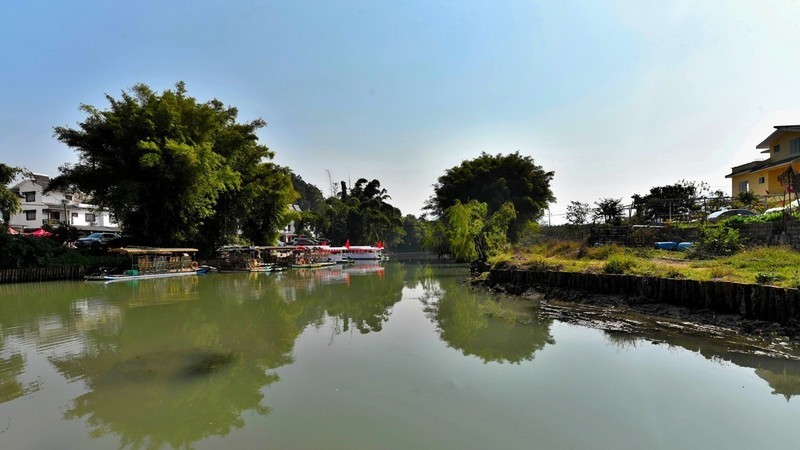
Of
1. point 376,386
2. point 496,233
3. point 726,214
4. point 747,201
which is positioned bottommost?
point 376,386

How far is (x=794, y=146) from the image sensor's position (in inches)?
936

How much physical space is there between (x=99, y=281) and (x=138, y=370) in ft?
59.2

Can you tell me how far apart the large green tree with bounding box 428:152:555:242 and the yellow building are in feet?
50.2

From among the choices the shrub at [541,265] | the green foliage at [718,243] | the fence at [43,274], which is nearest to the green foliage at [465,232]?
the shrub at [541,265]

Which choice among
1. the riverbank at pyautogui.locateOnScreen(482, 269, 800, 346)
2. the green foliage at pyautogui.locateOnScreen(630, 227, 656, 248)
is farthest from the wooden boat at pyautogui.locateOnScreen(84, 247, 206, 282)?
the green foliage at pyautogui.locateOnScreen(630, 227, 656, 248)

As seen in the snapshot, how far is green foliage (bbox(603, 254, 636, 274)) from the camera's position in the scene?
1385 cm

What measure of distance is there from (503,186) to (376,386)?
33913mm

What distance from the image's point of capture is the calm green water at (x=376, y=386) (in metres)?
4.76

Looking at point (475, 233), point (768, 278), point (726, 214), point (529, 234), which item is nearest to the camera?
point (768, 278)

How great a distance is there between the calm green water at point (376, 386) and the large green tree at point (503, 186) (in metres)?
27.7

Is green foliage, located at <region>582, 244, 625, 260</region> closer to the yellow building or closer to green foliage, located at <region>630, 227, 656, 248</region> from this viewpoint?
green foliage, located at <region>630, 227, 656, 248</region>

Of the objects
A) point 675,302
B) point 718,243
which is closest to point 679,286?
point 675,302

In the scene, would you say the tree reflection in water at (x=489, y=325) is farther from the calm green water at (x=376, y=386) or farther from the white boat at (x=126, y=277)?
the white boat at (x=126, y=277)

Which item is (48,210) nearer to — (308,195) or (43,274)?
(43,274)
